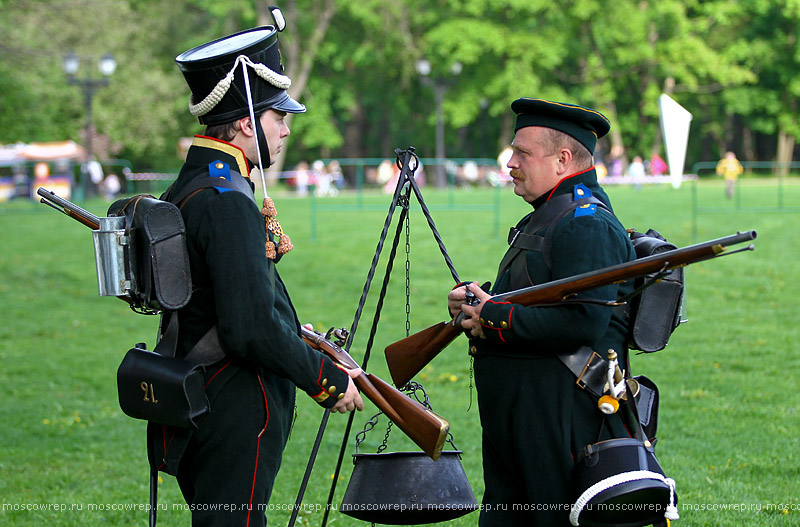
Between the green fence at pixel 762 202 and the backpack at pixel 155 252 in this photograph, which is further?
the green fence at pixel 762 202

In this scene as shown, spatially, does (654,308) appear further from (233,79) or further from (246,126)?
(233,79)

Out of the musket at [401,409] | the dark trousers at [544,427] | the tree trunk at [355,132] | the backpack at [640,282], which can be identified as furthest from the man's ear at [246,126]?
the tree trunk at [355,132]

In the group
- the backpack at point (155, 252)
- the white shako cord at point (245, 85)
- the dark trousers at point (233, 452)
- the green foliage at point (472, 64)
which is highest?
the green foliage at point (472, 64)

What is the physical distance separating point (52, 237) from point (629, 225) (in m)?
13.9

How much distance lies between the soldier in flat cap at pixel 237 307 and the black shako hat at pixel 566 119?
98 cm

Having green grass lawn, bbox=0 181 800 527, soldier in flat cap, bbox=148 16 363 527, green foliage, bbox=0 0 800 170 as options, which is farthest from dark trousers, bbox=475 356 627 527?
green foliage, bbox=0 0 800 170

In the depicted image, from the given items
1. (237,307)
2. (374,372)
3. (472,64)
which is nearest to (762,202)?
(374,372)

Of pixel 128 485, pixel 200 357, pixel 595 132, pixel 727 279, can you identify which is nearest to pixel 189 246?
pixel 200 357

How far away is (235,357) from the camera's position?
3373 millimetres

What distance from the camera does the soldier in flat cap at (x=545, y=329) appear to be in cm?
350

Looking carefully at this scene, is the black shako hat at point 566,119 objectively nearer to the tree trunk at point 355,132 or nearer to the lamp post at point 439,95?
the lamp post at point 439,95

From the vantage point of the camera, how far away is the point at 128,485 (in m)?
6.29

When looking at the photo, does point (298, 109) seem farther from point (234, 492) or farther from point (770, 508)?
point (770, 508)

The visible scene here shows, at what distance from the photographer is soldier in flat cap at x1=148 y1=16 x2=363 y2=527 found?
125 inches
